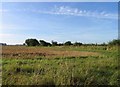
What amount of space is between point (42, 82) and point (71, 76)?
911mm

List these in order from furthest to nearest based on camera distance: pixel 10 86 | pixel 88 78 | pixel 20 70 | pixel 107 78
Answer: pixel 20 70 → pixel 107 78 → pixel 88 78 → pixel 10 86

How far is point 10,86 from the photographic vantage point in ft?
22.9

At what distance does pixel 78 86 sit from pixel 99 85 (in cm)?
72

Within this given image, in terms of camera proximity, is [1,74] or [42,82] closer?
[42,82]

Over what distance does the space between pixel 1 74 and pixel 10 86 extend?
125cm

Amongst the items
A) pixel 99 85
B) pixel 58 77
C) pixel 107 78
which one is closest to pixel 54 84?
pixel 58 77

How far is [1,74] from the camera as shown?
812cm

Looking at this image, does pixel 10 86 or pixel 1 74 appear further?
pixel 1 74

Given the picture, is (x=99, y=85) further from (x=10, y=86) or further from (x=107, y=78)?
(x=10, y=86)

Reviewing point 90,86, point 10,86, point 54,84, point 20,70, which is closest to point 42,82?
point 54,84

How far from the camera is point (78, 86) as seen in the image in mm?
7348

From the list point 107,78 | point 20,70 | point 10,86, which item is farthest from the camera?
point 20,70

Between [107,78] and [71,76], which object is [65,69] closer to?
[71,76]

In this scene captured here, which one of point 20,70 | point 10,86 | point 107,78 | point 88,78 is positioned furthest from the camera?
point 20,70
